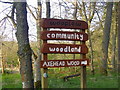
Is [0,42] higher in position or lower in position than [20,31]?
lower

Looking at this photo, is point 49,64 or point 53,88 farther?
point 53,88

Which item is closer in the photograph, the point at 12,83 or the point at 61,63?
the point at 61,63

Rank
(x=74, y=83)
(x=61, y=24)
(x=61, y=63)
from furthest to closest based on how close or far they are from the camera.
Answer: (x=74, y=83) < (x=61, y=24) < (x=61, y=63)

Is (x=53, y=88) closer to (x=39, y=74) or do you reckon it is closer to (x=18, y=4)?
(x=39, y=74)

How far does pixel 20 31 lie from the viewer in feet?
20.5

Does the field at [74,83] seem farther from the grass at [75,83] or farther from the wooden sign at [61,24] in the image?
the wooden sign at [61,24]

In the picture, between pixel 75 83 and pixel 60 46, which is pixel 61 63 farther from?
pixel 75 83

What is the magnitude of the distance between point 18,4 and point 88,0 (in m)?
11.4

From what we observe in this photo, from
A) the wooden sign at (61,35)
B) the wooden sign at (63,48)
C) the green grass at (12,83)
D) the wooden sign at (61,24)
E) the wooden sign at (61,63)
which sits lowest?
the green grass at (12,83)

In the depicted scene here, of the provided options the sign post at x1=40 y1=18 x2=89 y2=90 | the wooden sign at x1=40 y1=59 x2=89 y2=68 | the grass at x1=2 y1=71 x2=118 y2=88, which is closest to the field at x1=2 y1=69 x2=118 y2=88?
the grass at x1=2 y1=71 x2=118 y2=88

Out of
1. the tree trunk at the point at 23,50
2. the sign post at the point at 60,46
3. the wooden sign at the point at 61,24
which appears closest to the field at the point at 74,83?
the sign post at the point at 60,46

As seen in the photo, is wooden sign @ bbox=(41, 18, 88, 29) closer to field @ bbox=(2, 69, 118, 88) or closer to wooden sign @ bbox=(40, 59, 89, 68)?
wooden sign @ bbox=(40, 59, 89, 68)

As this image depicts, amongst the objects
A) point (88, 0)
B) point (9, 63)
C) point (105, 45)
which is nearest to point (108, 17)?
point (105, 45)

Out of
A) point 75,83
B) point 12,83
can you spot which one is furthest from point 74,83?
point 12,83
